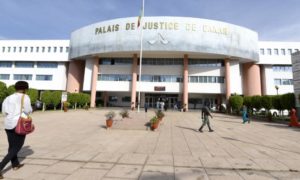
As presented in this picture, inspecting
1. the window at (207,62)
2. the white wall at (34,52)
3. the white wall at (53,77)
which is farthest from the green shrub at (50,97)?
the window at (207,62)

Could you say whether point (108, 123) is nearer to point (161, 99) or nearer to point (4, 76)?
point (161, 99)

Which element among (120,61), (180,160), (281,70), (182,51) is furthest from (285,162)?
(281,70)

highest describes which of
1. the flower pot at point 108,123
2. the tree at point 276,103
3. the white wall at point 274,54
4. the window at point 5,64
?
the white wall at point 274,54

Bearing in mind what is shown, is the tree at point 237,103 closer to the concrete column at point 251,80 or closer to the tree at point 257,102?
the tree at point 257,102

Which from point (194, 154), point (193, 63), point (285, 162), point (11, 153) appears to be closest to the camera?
point (11, 153)

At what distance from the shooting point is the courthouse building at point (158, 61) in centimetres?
3509

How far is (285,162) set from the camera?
5391 millimetres

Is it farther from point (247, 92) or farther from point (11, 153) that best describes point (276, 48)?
point (11, 153)

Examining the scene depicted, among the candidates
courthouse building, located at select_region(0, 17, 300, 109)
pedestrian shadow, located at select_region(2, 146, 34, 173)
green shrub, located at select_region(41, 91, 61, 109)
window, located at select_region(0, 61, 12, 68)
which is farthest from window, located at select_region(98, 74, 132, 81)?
pedestrian shadow, located at select_region(2, 146, 34, 173)

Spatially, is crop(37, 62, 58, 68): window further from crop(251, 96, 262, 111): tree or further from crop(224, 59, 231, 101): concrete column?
crop(251, 96, 262, 111): tree

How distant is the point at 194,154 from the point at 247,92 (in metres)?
39.8

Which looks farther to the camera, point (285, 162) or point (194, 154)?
point (194, 154)

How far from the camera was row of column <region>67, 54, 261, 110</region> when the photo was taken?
36.6 meters

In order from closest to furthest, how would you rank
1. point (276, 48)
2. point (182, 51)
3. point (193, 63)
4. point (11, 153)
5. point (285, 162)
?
point (11, 153), point (285, 162), point (182, 51), point (193, 63), point (276, 48)
